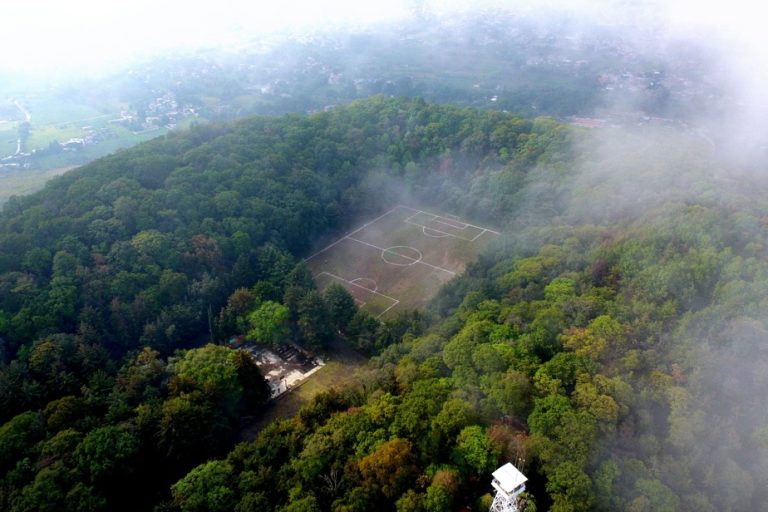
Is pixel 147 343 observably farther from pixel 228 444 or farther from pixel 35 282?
pixel 228 444

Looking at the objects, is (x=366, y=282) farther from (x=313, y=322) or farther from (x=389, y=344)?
(x=389, y=344)

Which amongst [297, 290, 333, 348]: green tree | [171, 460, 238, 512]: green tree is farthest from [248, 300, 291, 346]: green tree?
→ [171, 460, 238, 512]: green tree

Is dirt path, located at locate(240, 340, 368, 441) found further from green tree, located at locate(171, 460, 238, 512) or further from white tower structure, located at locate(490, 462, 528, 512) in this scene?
Result: white tower structure, located at locate(490, 462, 528, 512)

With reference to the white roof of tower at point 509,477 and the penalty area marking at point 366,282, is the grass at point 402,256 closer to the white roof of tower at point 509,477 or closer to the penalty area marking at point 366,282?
the penalty area marking at point 366,282

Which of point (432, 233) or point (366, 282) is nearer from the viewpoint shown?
point (366, 282)

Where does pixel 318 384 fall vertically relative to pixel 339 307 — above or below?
below

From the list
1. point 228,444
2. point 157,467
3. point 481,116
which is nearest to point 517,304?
point 228,444

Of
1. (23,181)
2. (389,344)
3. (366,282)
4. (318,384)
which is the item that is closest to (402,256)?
(366,282)
